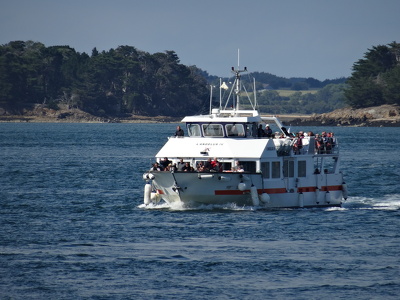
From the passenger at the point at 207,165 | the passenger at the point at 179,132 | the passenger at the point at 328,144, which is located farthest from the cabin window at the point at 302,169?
the passenger at the point at 179,132

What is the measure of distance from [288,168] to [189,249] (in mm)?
10849

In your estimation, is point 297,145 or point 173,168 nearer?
point 173,168

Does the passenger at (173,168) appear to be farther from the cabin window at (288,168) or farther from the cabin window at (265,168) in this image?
the cabin window at (288,168)

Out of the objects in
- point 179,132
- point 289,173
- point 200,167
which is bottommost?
point 289,173

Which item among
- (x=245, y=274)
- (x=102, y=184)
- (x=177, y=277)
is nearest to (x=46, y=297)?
(x=177, y=277)

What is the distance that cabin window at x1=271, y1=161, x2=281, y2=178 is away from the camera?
42125 millimetres

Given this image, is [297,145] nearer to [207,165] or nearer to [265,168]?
[265,168]

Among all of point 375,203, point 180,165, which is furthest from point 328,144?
point 180,165

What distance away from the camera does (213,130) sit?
4319 cm

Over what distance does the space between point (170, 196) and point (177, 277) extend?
41.6 feet

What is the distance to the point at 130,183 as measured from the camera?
59.6 metres

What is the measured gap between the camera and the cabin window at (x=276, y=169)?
42.1 metres

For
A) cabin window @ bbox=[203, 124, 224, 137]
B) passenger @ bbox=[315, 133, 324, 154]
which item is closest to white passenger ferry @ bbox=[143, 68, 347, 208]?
cabin window @ bbox=[203, 124, 224, 137]

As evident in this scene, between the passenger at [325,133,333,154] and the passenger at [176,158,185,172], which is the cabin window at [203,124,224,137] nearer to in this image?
the passenger at [176,158,185,172]
